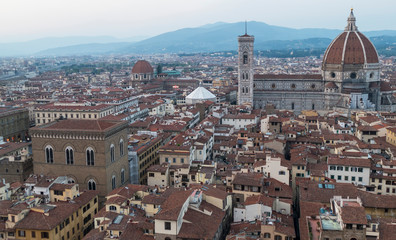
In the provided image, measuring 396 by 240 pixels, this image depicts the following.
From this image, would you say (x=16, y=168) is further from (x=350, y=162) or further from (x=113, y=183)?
(x=350, y=162)

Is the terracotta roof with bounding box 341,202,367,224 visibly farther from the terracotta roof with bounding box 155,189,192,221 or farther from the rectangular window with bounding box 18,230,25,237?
the rectangular window with bounding box 18,230,25,237

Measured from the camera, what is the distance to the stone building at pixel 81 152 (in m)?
41.1

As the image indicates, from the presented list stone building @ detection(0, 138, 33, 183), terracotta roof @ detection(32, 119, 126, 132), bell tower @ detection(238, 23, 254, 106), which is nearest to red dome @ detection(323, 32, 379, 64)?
bell tower @ detection(238, 23, 254, 106)

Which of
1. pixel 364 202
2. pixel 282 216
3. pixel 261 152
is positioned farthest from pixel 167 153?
pixel 364 202

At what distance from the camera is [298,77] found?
97.3 m

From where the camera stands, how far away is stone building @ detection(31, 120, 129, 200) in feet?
135

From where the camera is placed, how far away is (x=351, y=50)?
3666 inches

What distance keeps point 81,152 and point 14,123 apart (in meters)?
34.8

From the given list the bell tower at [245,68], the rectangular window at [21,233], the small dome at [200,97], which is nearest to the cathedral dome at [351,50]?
the bell tower at [245,68]

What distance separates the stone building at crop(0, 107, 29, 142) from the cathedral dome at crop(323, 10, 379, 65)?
64356 mm

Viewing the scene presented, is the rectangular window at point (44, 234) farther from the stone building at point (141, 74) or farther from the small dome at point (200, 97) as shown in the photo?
the stone building at point (141, 74)

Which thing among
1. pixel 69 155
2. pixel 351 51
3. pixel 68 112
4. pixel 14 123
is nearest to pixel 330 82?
pixel 351 51

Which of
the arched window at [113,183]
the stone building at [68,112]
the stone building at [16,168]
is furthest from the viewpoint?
the stone building at [68,112]

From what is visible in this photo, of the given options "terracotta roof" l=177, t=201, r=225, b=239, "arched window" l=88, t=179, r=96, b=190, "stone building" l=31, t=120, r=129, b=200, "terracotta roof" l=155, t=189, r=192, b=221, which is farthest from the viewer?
"arched window" l=88, t=179, r=96, b=190
